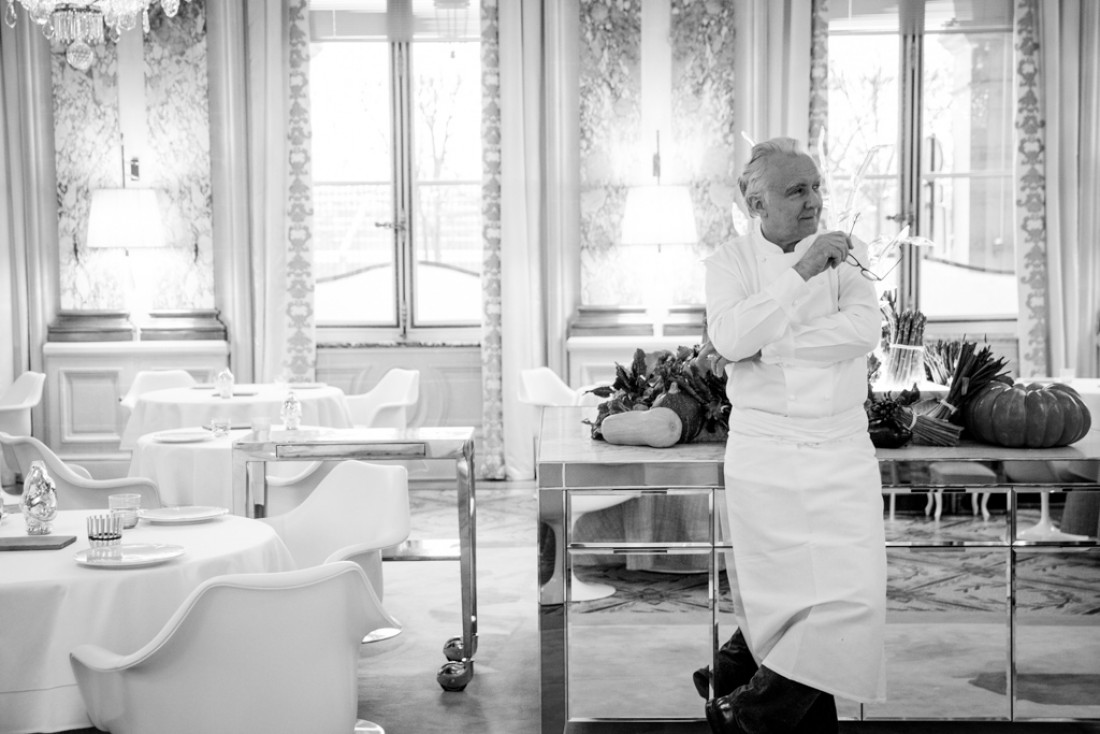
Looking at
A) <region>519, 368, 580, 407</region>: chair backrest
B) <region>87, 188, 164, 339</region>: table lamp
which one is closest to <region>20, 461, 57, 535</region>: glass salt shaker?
<region>519, 368, 580, 407</region>: chair backrest

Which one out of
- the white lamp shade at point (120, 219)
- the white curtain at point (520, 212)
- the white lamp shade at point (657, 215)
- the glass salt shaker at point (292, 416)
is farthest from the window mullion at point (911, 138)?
the white lamp shade at point (120, 219)

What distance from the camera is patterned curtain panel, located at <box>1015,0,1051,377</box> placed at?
8.09 metres

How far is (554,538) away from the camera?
10.1ft

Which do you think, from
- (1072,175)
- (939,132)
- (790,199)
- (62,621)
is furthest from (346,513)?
(1072,175)

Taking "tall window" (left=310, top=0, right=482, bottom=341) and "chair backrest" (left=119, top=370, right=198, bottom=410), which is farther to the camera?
"tall window" (left=310, top=0, right=482, bottom=341)

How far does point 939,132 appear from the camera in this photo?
8.31 metres

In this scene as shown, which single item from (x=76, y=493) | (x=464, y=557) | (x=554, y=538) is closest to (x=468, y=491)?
(x=464, y=557)

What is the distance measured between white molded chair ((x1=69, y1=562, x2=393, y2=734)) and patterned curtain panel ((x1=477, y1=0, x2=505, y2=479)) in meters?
5.64

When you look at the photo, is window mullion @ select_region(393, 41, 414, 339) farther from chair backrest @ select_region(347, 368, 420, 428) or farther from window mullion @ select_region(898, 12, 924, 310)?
window mullion @ select_region(898, 12, 924, 310)

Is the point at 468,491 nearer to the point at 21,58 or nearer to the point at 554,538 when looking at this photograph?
the point at 554,538

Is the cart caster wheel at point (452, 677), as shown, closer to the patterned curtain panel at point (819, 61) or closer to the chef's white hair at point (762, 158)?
the chef's white hair at point (762, 158)

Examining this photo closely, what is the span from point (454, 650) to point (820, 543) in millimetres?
1715

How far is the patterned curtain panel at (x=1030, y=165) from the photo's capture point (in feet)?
26.5

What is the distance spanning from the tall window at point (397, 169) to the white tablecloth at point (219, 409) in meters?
2.09
